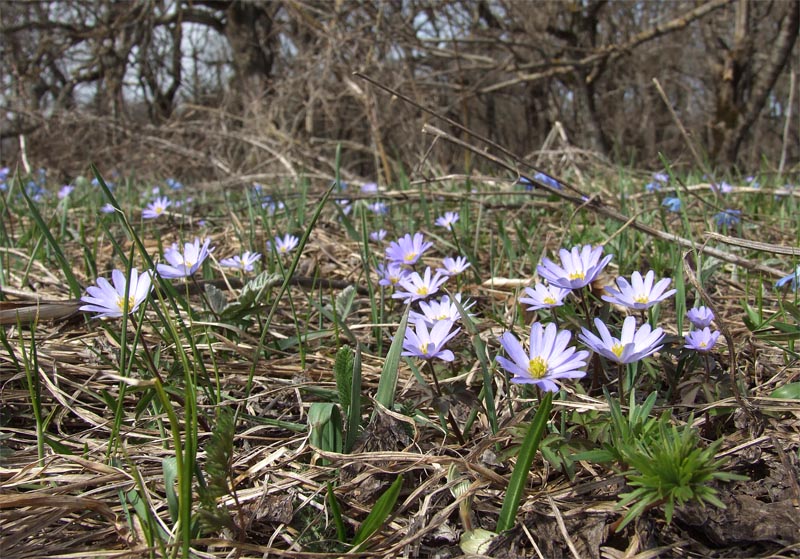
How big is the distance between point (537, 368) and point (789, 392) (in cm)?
51

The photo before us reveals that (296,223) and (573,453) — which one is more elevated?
(296,223)

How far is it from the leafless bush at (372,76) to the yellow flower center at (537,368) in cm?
331

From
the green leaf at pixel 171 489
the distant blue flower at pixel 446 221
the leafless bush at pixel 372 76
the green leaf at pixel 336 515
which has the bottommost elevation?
the green leaf at pixel 336 515

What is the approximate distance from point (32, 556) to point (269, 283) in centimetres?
91

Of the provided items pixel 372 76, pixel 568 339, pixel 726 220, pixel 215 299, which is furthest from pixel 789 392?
pixel 372 76

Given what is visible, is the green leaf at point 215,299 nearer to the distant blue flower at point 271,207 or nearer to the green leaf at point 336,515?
the green leaf at point 336,515

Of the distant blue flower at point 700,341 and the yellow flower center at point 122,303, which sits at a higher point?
the yellow flower center at point 122,303

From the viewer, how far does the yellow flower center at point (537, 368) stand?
1.13 metres

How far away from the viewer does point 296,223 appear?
2.83 m

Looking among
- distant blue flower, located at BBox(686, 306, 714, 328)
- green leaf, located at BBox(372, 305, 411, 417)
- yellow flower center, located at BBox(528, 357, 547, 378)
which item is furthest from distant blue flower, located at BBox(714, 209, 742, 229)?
green leaf, located at BBox(372, 305, 411, 417)

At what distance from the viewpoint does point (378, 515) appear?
988 mm

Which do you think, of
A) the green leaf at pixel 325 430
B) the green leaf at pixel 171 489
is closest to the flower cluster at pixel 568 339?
the green leaf at pixel 325 430

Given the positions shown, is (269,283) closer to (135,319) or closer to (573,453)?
(135,319)

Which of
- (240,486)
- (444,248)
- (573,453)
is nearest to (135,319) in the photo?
(240,486)
